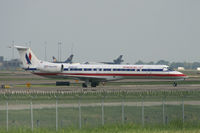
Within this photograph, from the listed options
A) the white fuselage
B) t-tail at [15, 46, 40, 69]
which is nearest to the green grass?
the white fuselage

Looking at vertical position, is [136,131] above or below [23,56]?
below

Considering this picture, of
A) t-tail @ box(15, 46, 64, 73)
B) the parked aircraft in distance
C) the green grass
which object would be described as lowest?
the green grass

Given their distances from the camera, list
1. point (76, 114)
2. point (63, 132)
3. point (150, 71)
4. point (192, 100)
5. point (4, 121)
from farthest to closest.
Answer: point (150, 71) < point (192, 100) < point (76, 114) < point (4, 121) < point (63, 132)

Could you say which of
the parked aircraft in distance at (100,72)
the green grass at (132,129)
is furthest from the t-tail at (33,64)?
the green grass at (132,129)

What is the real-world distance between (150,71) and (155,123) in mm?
37023

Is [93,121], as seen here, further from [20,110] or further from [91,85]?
[91,85]

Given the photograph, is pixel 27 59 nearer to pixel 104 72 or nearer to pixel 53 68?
pixel 53 68

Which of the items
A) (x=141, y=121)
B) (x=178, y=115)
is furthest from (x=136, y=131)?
(x=178, y=115)

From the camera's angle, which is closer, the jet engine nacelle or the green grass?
the green grass

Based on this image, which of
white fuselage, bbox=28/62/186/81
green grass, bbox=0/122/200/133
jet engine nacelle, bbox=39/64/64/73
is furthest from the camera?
white fuselage, bbox=28/62/186/81

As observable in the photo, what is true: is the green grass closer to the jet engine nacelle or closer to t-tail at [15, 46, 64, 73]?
the jet engine nacelle

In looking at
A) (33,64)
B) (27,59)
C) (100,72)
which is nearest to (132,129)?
(100,72)

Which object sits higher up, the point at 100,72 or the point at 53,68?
the point at 53,68

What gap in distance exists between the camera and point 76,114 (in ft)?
A: 98.7
